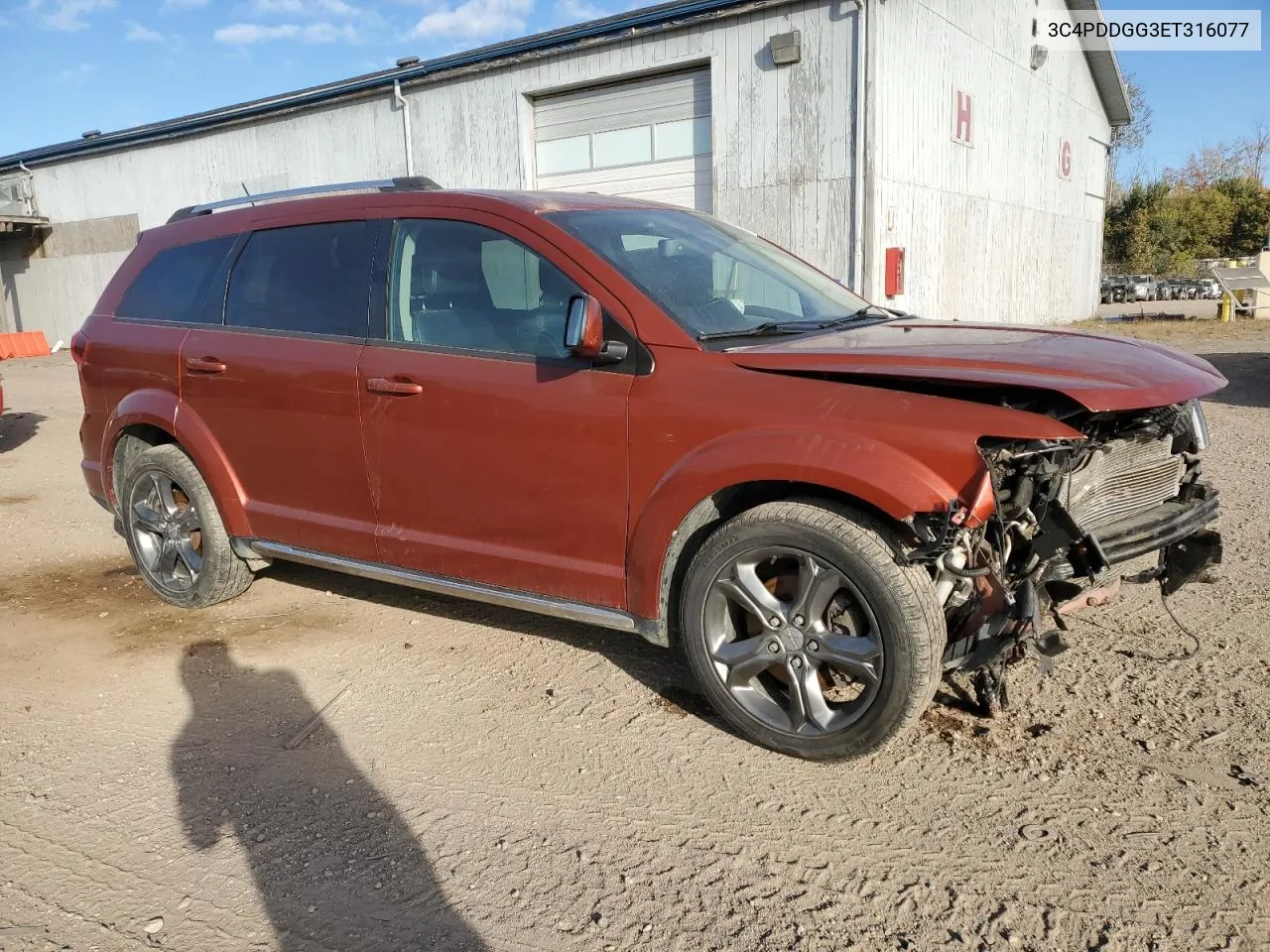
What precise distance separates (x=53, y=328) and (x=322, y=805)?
26.7m

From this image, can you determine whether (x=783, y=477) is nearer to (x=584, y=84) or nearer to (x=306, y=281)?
(x=306, y=281)

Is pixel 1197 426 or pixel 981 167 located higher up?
pixel 981 167

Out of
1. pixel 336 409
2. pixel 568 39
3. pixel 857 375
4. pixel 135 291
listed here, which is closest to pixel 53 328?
pixel 568 39

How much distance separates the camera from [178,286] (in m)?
5.02

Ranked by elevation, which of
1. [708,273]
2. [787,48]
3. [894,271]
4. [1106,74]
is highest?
[1106,74]

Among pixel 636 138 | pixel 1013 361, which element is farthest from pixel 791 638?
pixel 636 138

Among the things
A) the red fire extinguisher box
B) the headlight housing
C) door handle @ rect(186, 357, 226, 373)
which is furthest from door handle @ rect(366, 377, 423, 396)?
the red fire extinguisher box

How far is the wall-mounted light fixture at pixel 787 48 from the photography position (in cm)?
1238

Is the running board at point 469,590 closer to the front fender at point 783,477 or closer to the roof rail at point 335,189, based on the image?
the front fender at point 783,477

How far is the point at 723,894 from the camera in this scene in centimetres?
264

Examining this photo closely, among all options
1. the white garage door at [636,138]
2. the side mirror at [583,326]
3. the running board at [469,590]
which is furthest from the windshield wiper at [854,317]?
the white garage door at [636,138]

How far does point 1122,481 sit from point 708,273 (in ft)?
5.69

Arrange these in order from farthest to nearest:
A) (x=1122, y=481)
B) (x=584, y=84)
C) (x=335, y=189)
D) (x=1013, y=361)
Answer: (x=584, y=84) → (x=335, y=189) → (x=1122, y=481) → (x=1013, y=361)

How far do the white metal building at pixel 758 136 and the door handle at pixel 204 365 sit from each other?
975 cm
